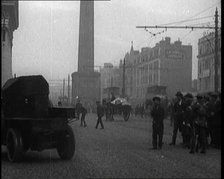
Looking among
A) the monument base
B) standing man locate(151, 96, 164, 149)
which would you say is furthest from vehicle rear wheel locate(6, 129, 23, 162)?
standing man locate(151, 96, 164, 149)

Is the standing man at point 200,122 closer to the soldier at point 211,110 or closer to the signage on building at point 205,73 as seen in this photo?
the soldier at point 211,110

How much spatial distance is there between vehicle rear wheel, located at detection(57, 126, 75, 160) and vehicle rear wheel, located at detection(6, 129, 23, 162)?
763 millimetres

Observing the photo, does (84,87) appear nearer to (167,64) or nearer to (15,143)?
(15,143)

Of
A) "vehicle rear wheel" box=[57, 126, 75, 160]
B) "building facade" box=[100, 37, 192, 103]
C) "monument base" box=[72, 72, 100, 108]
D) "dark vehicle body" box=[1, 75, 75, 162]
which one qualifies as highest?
"building facade" box=[100, 37, 192, 103]

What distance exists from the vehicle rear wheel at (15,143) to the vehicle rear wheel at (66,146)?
2.50 ft

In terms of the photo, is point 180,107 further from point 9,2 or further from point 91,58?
point 9,2

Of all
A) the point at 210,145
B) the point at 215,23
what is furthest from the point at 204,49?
the point at 210,145

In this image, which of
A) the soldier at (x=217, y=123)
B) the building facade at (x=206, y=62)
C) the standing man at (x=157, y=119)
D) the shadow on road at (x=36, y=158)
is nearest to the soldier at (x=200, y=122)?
the standing man at (x=157, y=119)

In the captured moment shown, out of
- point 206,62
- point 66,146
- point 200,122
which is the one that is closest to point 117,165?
point 66,146

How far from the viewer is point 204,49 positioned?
21.2 meters

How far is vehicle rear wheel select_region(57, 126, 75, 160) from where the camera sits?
26.7ft

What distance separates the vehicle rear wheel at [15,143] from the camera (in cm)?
760

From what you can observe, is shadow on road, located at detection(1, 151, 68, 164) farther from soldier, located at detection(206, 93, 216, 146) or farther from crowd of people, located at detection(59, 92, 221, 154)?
soldier, located at detection(206, 93, 216, 146)

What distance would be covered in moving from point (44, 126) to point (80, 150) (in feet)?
7.88
